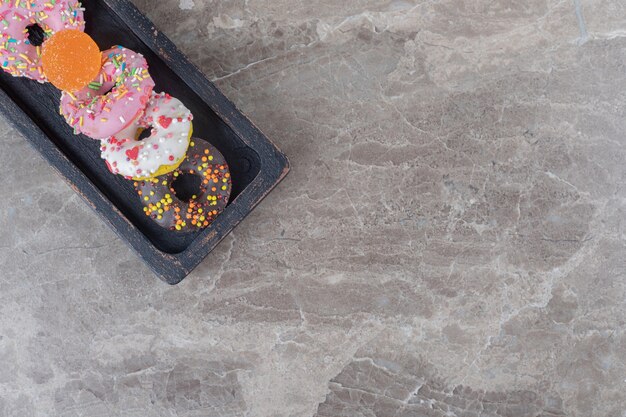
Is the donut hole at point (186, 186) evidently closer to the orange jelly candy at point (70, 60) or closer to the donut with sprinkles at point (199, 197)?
the donut with sprinkles at point (199, 197)

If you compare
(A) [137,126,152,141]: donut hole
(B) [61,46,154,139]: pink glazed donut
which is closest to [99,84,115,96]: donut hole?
(B) [61,46,154,139]: pink glazed donut

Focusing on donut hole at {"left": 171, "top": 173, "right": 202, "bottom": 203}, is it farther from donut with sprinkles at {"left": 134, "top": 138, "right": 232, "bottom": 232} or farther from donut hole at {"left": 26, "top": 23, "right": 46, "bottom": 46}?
donut hole at {"left": 26, "top": 23, "right": 46, "bottom": 46}

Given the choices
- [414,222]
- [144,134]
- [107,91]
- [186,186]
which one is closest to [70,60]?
[107,91]

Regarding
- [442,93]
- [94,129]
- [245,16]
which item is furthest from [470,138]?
[94,129]

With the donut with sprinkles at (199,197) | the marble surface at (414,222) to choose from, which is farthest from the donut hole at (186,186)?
the marble surface at (414,222)

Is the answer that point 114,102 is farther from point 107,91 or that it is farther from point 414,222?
point 414,222

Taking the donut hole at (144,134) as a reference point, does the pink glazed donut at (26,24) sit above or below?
above

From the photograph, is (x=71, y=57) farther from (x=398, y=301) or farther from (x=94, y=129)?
(x=398, y=301)

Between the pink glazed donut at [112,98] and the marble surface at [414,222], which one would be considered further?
the marble surface at [414,222]
